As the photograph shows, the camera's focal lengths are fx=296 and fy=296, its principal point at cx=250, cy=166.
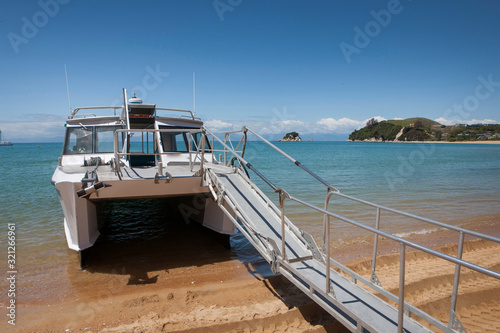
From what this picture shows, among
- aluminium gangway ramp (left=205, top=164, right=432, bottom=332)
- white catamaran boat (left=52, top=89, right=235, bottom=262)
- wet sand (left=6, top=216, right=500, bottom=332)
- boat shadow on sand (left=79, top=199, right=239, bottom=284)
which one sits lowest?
boat shadow on sand (left=79, top=199, right=239, bottom=284)

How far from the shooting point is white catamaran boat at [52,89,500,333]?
9.80ft

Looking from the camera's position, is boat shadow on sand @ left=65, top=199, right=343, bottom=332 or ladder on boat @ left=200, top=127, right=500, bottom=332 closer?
ladder on boat @ left=200, top=127, right=500, bottom=332

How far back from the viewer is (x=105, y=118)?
27.1 ft

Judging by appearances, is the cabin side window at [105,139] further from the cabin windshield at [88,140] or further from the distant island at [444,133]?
the distant island at [444,133]

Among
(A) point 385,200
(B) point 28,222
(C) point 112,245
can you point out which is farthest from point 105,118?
(A) point 385,200

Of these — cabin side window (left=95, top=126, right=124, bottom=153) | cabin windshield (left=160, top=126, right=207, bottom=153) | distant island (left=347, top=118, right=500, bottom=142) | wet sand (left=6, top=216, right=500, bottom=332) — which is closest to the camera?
wet sand (left=6, top=216, right=500, bottom=332)

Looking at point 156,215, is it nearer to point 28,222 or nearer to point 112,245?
point 112,245

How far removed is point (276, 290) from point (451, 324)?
8.26 feet

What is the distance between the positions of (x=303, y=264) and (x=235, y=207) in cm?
153

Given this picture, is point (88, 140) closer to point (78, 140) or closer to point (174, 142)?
point (78, 140)

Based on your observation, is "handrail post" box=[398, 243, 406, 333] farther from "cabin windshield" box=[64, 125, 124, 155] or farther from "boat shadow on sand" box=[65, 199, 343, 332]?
"cabin windshield" box=[64, 125, 124, 155]

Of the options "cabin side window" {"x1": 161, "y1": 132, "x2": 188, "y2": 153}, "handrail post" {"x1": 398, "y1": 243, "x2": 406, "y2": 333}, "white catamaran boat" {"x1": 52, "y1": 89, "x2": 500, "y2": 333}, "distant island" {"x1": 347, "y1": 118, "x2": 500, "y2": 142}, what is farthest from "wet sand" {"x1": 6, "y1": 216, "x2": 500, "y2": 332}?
"distant island" {"x1": 347, "y1": 118, "x2": 500, "y2": 142}

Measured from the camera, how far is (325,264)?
164 inches

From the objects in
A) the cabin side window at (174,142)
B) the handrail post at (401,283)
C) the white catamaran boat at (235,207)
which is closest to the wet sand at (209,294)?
the white catamaran boat at (235,207)
